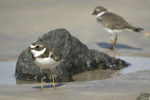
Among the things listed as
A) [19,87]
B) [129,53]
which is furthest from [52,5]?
[19,87]

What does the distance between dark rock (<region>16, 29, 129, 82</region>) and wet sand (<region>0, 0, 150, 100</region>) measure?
865 mm

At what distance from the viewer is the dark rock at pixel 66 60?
7.40 meters

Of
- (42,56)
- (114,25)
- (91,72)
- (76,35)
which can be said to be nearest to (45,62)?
(42,56)

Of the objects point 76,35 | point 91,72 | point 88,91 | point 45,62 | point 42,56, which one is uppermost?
point 76,35

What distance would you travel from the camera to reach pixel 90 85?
6125mm

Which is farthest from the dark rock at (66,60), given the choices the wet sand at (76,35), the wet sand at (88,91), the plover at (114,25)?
the plover at (114,25)

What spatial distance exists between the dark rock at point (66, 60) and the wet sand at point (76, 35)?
0.87 metres

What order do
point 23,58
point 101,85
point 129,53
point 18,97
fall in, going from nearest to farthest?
point 18,97
point 101,85
point 23,58
point 129,53

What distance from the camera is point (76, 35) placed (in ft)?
40.7

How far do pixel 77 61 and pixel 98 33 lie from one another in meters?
5.00

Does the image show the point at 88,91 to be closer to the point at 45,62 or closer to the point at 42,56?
the point at 45,62

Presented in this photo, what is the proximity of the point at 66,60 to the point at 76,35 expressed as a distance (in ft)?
15.6

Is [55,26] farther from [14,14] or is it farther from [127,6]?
[127,6]

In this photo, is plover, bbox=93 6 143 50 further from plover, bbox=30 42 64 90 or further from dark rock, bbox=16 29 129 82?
plover, bbox=30 42 64 90
